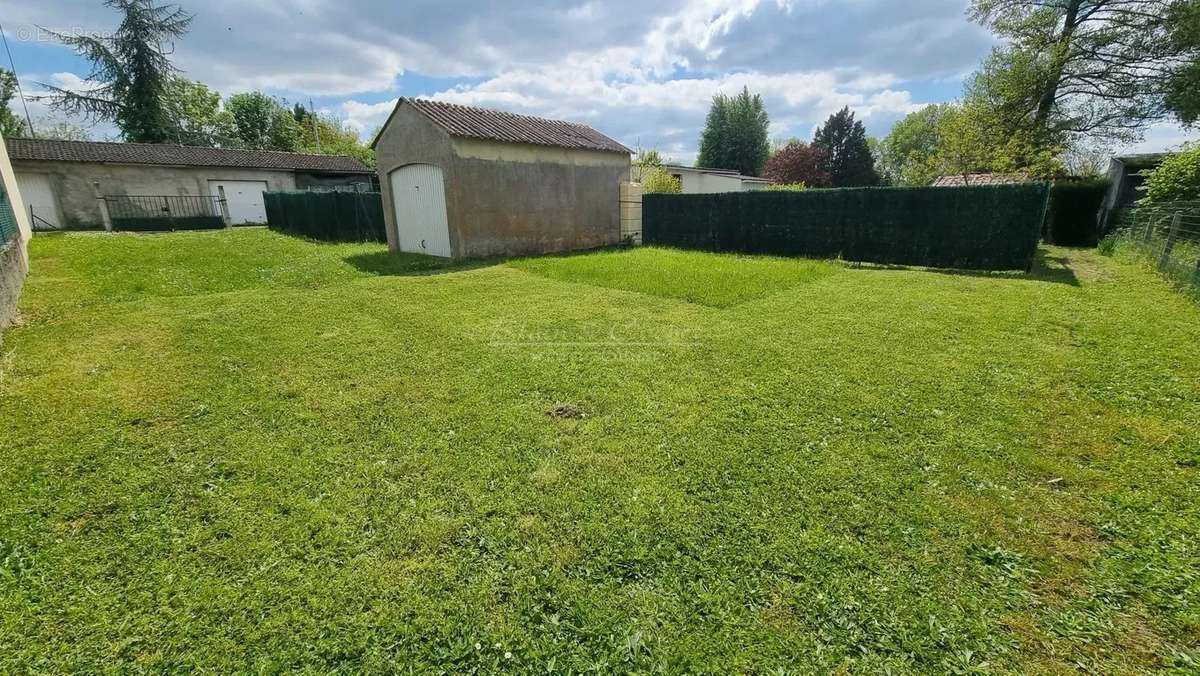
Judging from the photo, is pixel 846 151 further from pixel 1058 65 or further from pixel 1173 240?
pixel 1173 240

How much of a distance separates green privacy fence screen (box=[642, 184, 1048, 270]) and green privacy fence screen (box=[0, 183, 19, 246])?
13.9 m

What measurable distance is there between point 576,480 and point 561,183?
11723mm

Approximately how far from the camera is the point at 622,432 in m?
3.38

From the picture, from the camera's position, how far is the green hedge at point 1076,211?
1473 cm

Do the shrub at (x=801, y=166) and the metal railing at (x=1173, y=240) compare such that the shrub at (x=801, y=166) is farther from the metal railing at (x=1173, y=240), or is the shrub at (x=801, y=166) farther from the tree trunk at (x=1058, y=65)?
the metal railing at (x=1173, y=240)

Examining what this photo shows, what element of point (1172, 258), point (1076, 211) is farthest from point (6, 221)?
point (1076, 211)

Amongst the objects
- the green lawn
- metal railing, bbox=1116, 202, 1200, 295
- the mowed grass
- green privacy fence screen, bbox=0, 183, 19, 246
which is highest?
green privacy fence screen, bbox=0, 183, 19, 246

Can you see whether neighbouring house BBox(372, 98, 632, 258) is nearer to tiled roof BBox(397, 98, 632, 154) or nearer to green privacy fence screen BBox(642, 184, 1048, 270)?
tiled roof BBox(397, 98, 632, 154)

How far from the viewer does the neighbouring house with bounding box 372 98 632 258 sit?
11.1 m

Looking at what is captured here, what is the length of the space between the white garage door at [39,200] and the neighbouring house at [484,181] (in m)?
15.2

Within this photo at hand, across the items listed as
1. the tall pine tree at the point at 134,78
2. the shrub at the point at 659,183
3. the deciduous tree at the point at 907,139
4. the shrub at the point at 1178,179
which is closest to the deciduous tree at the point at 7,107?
the tall pine tree at the point at 134,78

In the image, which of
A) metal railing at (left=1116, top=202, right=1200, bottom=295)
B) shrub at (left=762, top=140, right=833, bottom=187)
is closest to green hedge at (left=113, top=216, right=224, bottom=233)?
metal railing at (left=1116, top=202, right=1200, bottom=295)

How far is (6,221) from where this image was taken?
7969 millimetres

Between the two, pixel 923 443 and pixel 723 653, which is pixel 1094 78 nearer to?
pixel 923 443
